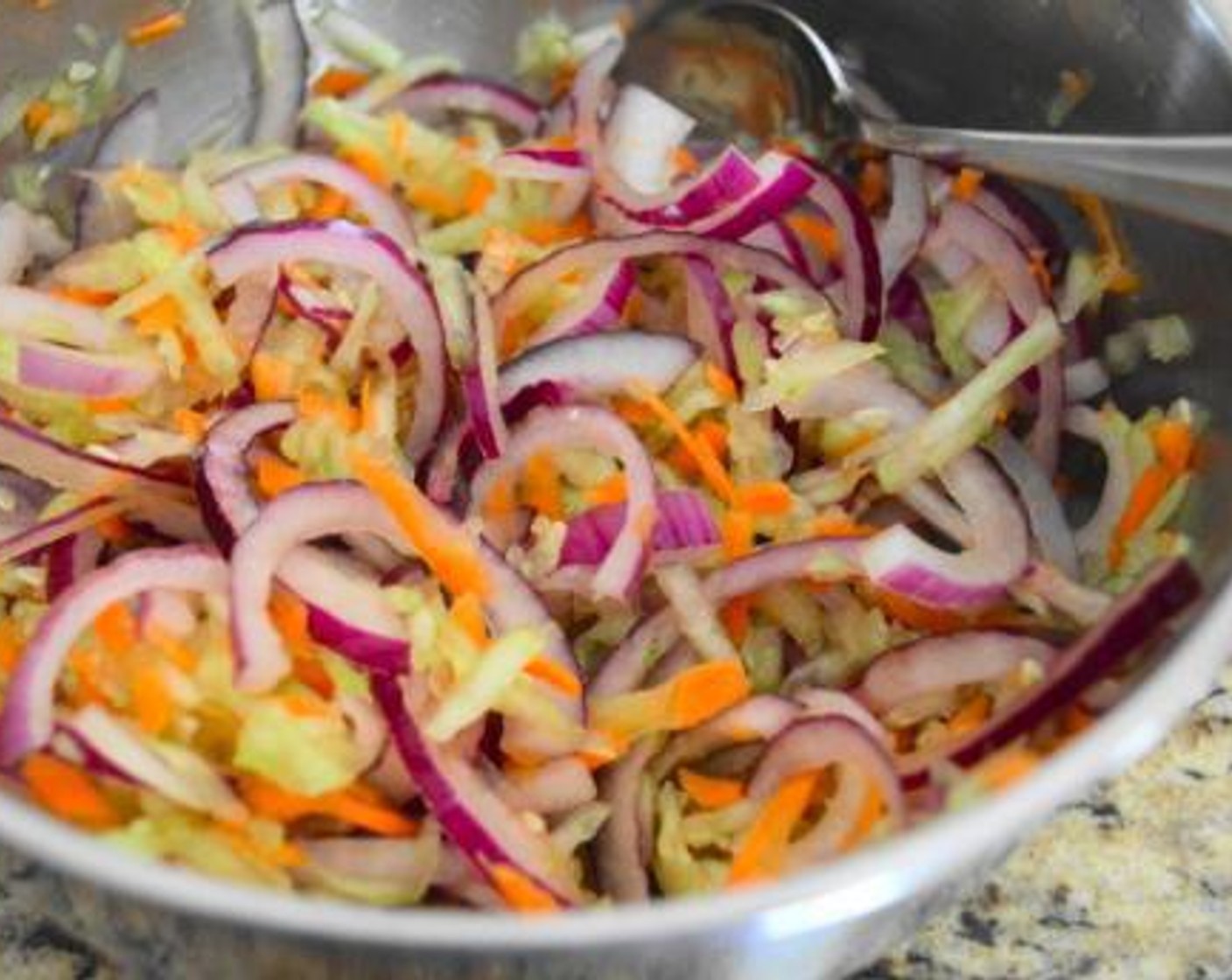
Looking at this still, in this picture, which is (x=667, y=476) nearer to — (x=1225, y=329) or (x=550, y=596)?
(x=550, y=596)

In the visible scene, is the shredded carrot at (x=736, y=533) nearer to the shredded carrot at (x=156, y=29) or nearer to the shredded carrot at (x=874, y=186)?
the shredded carrot at (x=874, y=186)

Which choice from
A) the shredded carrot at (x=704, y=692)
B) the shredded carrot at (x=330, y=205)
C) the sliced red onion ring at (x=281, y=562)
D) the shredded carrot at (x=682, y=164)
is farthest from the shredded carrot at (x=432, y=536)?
the shredded carrot at (x=682, y=164)

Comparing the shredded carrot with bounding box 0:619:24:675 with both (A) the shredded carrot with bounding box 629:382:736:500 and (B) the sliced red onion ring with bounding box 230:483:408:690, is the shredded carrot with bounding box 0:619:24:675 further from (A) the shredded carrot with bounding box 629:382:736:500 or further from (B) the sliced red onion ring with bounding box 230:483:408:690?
(A) the shredded carrot with bounding box 629:382:736:500

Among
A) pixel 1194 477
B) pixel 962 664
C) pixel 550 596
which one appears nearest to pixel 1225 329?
pixel 1194 477

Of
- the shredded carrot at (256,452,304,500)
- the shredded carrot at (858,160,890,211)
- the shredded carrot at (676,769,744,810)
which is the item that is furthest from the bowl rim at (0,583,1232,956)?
the shredded carrot at (858,160,890,211)

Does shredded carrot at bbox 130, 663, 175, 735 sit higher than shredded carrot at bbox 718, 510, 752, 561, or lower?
higher
